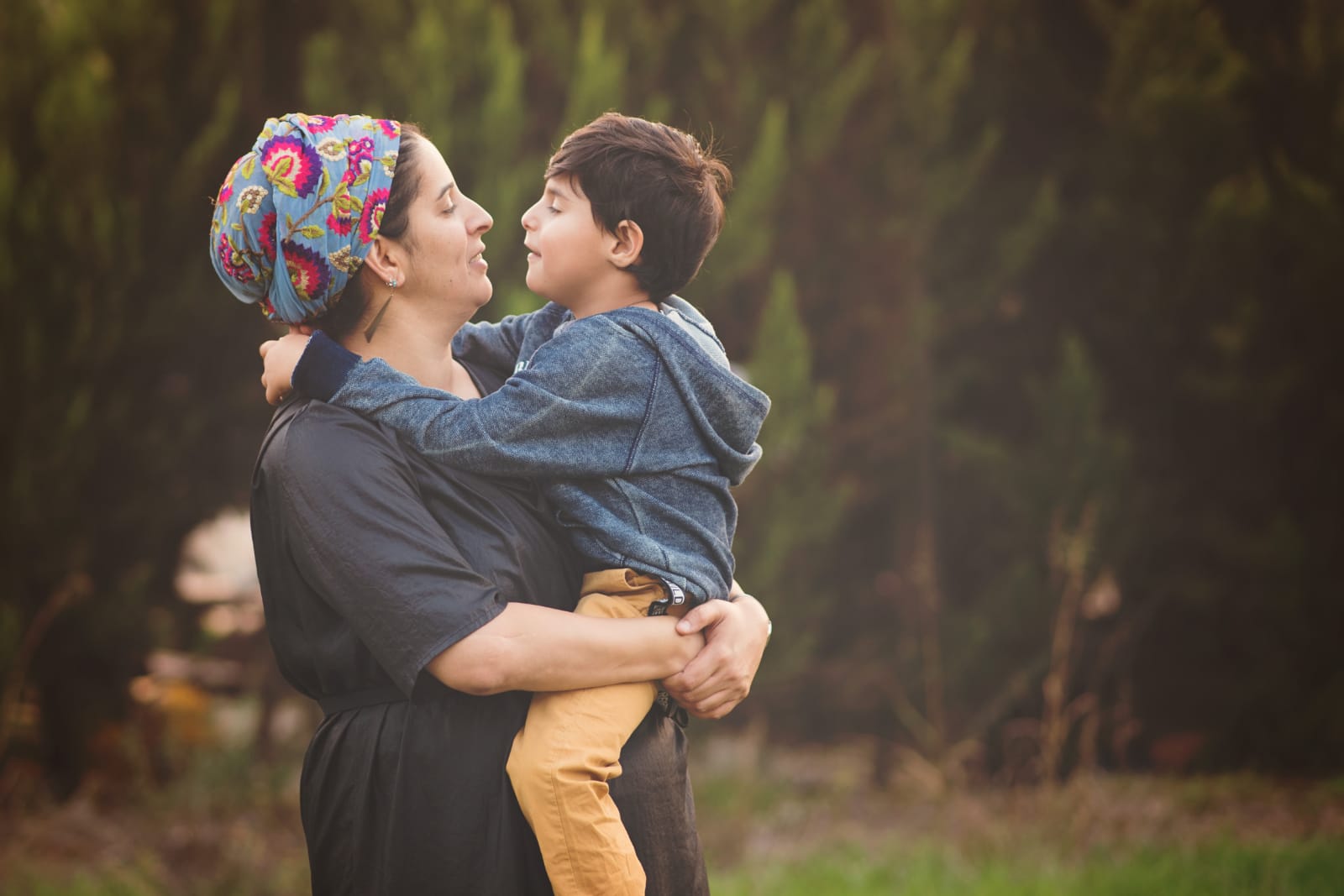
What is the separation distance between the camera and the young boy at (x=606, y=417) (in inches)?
72.2

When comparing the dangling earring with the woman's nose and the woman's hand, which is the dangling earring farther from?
the woman's hand

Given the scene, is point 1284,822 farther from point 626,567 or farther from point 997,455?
point 626,567

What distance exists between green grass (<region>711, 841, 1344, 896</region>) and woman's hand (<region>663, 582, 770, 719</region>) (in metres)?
2.36

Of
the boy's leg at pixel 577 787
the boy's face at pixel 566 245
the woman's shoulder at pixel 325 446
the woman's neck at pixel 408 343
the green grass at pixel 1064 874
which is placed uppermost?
the boy's face at pixel 566 245

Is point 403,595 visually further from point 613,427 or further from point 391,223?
point 391,223

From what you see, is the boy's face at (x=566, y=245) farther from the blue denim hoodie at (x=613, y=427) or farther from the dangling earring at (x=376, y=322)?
the dangling earring at (x=376, y=322)

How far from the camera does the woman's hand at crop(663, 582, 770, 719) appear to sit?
6.51 feet

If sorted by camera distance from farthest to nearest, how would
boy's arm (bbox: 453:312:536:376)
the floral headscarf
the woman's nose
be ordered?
boy's arm (bbox: 453:312:536:376) → the woman's nose → the floral headscarf

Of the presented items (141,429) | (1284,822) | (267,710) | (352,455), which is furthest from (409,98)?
(1284,822)

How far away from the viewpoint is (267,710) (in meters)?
5.25

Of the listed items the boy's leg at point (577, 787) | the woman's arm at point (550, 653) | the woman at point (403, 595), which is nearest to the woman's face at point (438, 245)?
the woman at point (403, 595)

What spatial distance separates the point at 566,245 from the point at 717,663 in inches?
29.3

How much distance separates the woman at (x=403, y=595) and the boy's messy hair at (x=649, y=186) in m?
0.25

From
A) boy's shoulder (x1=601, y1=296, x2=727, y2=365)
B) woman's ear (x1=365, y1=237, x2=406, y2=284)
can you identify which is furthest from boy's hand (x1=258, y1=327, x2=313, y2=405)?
boy's shoulder (x1=601, y1=296, x2=727, y2=365)
